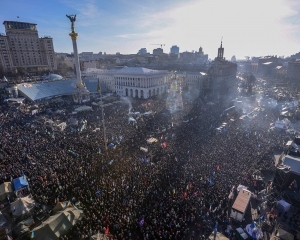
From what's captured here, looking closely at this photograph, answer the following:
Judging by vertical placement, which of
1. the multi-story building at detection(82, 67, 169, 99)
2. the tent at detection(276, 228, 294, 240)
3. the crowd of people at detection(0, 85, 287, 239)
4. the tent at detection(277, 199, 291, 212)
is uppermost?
the multi-story building at detection(82, 67, 169, 99)

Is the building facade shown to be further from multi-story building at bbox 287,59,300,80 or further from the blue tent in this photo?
multi-story building at bbox 287,59,300,80

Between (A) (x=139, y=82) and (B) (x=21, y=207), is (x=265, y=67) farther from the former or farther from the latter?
(B) (x=21, y=207)

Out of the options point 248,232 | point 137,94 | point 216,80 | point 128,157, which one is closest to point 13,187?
point 128,157

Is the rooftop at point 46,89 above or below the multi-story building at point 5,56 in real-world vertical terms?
below

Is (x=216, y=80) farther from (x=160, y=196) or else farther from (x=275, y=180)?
(x=160, y=196)

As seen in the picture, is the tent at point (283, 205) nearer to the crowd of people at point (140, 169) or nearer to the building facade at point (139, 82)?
the crowd of people at point (140, 169)

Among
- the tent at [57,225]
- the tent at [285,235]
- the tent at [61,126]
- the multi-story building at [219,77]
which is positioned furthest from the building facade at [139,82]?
the tent at [285,235]

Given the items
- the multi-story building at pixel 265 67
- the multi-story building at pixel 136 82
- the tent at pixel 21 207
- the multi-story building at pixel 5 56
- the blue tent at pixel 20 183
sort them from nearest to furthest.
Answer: the tent at pixel 21 207 → the blue tent at pixel 20 183 → the multi-story building at pixel 136 82 → the multi-story building at pixel 5 56 → the multi-story building at pixel 265 67

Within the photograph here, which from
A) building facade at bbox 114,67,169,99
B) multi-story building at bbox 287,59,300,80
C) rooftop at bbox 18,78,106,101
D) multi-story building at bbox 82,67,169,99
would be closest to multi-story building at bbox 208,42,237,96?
multi-story building at bbox 82,67,169,99
